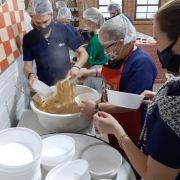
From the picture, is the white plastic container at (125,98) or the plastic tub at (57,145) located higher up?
the white plastic container at (125,98)

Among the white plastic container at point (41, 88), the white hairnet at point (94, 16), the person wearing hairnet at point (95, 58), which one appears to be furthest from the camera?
the white hairnet at point (94, 16)

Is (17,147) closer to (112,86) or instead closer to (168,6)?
(112,86)

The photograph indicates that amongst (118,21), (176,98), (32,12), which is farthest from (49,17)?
(176,98)

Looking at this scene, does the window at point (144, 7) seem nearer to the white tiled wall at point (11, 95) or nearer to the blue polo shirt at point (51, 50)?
the blue polo shirt at point (51, 50)

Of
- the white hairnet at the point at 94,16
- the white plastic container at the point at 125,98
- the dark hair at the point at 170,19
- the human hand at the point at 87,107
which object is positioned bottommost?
the human hand at the point at 87,107

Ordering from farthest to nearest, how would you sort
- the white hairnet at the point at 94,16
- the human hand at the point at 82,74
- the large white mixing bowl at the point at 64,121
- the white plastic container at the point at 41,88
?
the white hairnet at the point at 94,16 → the human hand at the point at 82,74 → the white plastic container at the point at 41,88 → the large white mixing bowl at the point at 64,121

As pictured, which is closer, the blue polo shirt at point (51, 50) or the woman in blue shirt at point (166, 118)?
the woman in blue shirt at point (166, 118)

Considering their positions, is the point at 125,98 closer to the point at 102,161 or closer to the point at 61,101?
the point at 102,161

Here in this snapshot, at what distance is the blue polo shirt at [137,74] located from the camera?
1.03 m

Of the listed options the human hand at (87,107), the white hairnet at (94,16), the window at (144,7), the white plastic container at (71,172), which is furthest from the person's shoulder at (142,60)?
the window at (144,7)

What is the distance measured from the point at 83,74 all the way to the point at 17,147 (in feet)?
2.68

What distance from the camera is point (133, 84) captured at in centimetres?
103

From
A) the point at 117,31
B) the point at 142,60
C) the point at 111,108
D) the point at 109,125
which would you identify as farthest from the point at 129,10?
the point at 109,125

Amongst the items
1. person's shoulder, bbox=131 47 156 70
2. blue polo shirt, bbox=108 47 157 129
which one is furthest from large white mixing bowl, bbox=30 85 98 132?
person's shoulder, bbox=131 47 156 70
